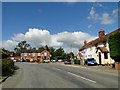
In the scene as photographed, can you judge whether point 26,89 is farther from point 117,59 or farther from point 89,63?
point 89,63

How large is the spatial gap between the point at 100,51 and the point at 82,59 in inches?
260

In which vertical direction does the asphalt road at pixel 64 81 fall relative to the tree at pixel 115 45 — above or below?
below

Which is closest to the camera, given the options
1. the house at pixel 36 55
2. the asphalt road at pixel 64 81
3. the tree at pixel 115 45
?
the asphalt road at pixel 64 81

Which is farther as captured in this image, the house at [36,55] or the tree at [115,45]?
the house at [36,55]

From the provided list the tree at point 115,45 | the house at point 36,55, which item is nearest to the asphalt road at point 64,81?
the tree at point 115,45

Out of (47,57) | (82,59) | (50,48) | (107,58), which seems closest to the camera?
(107,58)

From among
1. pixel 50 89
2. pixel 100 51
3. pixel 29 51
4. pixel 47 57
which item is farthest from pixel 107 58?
pixel 29 51

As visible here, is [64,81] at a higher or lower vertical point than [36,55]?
lower

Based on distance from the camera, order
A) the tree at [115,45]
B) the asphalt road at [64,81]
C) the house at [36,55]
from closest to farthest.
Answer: the asphalt road at [64,81] → the tree at [115,45] → the house at [36,55]

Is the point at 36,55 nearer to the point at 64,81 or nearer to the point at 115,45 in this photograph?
the point at 115,45

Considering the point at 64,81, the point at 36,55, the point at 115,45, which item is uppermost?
the point at 115,45

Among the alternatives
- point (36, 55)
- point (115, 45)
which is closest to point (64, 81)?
point (115, 45)

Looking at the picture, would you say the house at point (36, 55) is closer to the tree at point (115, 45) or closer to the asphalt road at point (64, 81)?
the tree at point (115, 45)

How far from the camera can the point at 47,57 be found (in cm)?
13488
